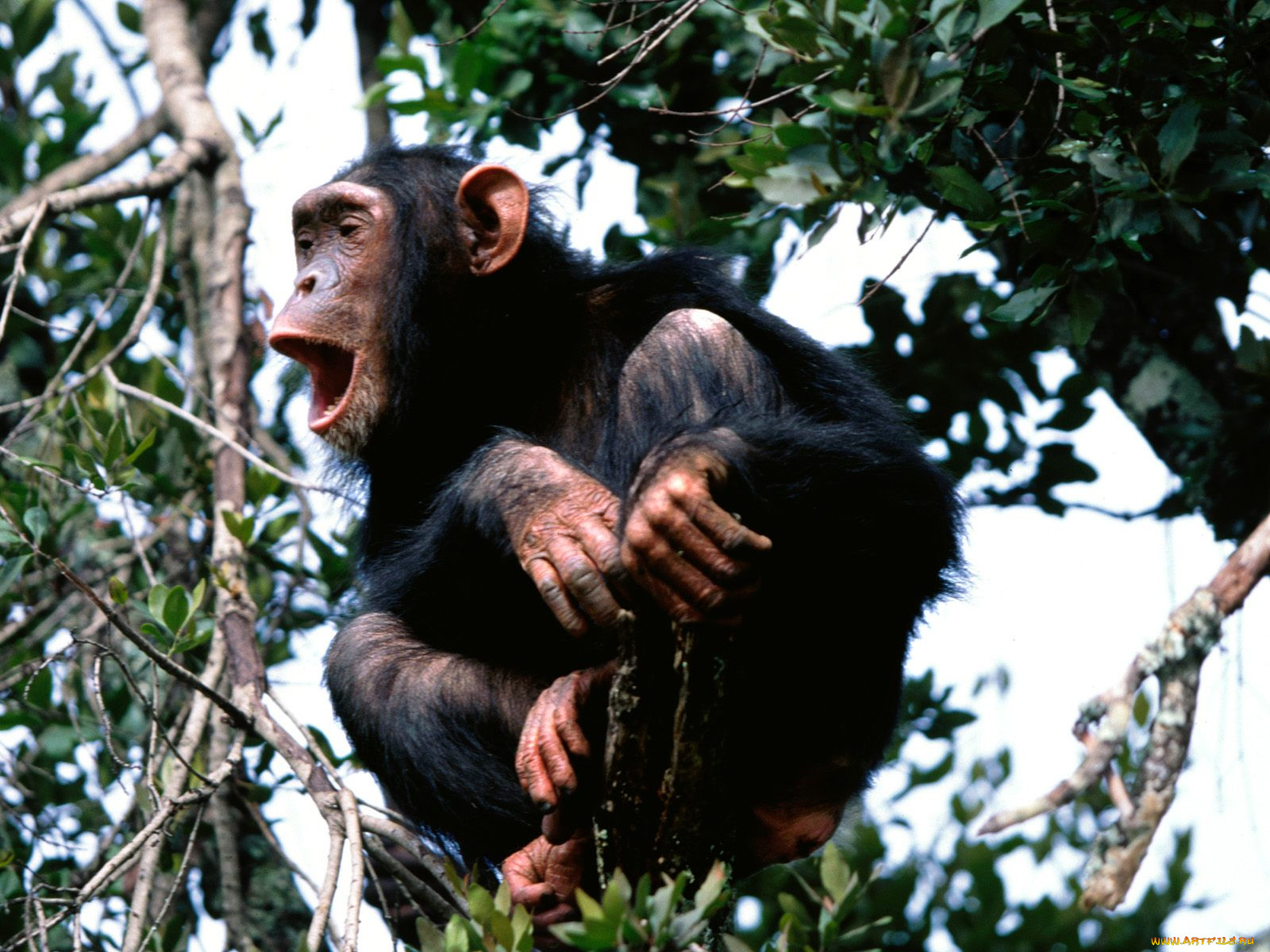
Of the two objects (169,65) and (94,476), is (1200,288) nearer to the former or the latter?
(94,476)

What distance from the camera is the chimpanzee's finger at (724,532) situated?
2672 mm

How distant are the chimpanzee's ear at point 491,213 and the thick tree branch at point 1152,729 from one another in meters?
2.42

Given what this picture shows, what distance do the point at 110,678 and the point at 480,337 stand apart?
7.21 ft

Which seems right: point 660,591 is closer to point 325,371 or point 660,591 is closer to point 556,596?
point 556,596

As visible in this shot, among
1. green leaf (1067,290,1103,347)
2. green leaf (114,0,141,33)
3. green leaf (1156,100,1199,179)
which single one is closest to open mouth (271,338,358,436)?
green leaf (1067,290,1103,347)

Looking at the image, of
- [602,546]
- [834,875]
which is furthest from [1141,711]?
[602,546]

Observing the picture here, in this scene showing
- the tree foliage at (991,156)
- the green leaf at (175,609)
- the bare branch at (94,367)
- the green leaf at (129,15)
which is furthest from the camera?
the green leaf at (129,15)

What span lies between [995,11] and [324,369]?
2.16 m

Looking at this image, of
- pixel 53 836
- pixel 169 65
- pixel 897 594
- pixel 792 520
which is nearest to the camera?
pixel 792 520

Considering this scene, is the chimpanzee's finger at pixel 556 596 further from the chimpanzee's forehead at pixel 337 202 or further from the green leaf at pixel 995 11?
the chimpanzee's forehead at pixel 337 202

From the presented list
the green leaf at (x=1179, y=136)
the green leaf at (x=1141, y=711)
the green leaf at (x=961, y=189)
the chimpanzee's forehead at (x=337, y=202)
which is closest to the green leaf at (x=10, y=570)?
the chimpanzee's forehead at (x=337, y=202)

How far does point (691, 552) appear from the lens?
265 cm

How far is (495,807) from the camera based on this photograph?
3471 mm

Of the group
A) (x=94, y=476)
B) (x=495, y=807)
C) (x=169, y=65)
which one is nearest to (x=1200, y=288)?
(x=495, y=807)
